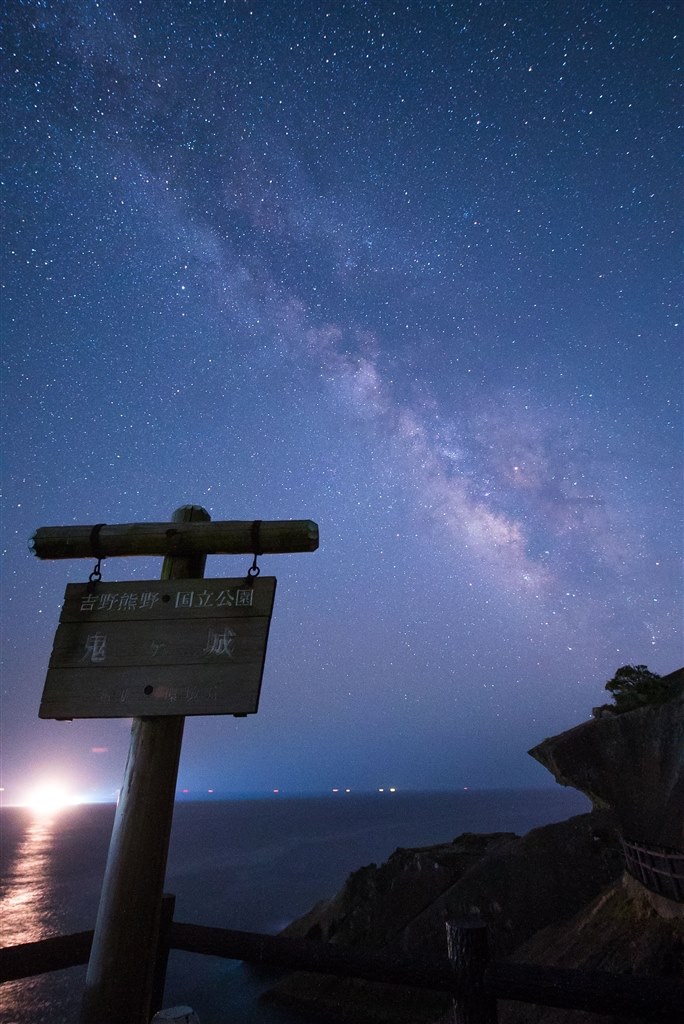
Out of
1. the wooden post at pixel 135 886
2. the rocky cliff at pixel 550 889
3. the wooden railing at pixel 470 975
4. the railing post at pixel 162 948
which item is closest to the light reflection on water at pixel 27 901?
the rocky cliff at pixel 550 889

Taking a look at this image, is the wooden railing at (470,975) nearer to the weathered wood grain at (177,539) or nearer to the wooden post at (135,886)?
the wooden post at (135,886)

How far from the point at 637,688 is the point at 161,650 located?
1569 centimetres

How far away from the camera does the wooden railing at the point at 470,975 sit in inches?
121

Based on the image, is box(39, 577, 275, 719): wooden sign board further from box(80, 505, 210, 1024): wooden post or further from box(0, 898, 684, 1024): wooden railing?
box(0, 898, 684, 1024): wooden railing

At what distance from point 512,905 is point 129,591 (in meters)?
17.5

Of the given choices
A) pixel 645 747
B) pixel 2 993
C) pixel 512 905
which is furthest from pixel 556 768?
pixel 2 993

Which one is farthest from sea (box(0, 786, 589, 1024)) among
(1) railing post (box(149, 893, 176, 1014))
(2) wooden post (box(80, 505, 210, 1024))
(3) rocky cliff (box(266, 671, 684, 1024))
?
→ (2) wooden post (box(80, 505, 210, 1024))

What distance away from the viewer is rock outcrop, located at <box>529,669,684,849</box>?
527 inches

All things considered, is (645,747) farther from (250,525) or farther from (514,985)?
(250,525)

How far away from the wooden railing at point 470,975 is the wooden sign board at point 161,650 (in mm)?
1620

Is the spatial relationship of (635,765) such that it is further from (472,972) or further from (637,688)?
(472,972)

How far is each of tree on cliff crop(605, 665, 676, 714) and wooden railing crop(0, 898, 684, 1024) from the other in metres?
13.7

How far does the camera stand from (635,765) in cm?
1444

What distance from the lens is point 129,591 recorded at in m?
4.06
